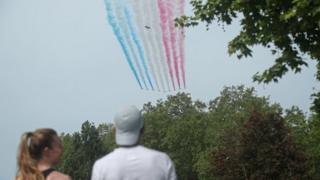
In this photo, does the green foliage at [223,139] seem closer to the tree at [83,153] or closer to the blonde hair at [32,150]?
the tree at [83,153]

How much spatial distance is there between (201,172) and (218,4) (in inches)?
2029

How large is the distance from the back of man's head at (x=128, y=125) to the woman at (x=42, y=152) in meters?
0.99

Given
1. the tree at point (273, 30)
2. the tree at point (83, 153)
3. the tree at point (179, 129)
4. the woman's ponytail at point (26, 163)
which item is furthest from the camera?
the tree at point (83, 153)

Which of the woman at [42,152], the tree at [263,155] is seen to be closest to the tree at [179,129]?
the tree at [263,155]

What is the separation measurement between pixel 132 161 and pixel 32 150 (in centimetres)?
123

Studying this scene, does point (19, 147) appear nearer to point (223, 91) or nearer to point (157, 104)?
point (223, 91)

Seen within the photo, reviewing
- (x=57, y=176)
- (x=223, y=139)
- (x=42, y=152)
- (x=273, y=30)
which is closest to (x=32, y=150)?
(x=42, y=152)

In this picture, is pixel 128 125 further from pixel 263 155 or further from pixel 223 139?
pixel 223 139

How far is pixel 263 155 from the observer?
50.2m

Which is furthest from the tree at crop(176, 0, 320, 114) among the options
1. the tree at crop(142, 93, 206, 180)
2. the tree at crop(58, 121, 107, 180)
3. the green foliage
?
the tree at crop(58, 121, 107, 180)

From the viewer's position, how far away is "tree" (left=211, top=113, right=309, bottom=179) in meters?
49.9

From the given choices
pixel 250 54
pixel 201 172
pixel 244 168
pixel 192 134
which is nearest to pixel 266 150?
pixel 244 168

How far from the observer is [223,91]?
7556cm

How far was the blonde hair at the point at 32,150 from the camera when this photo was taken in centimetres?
520
